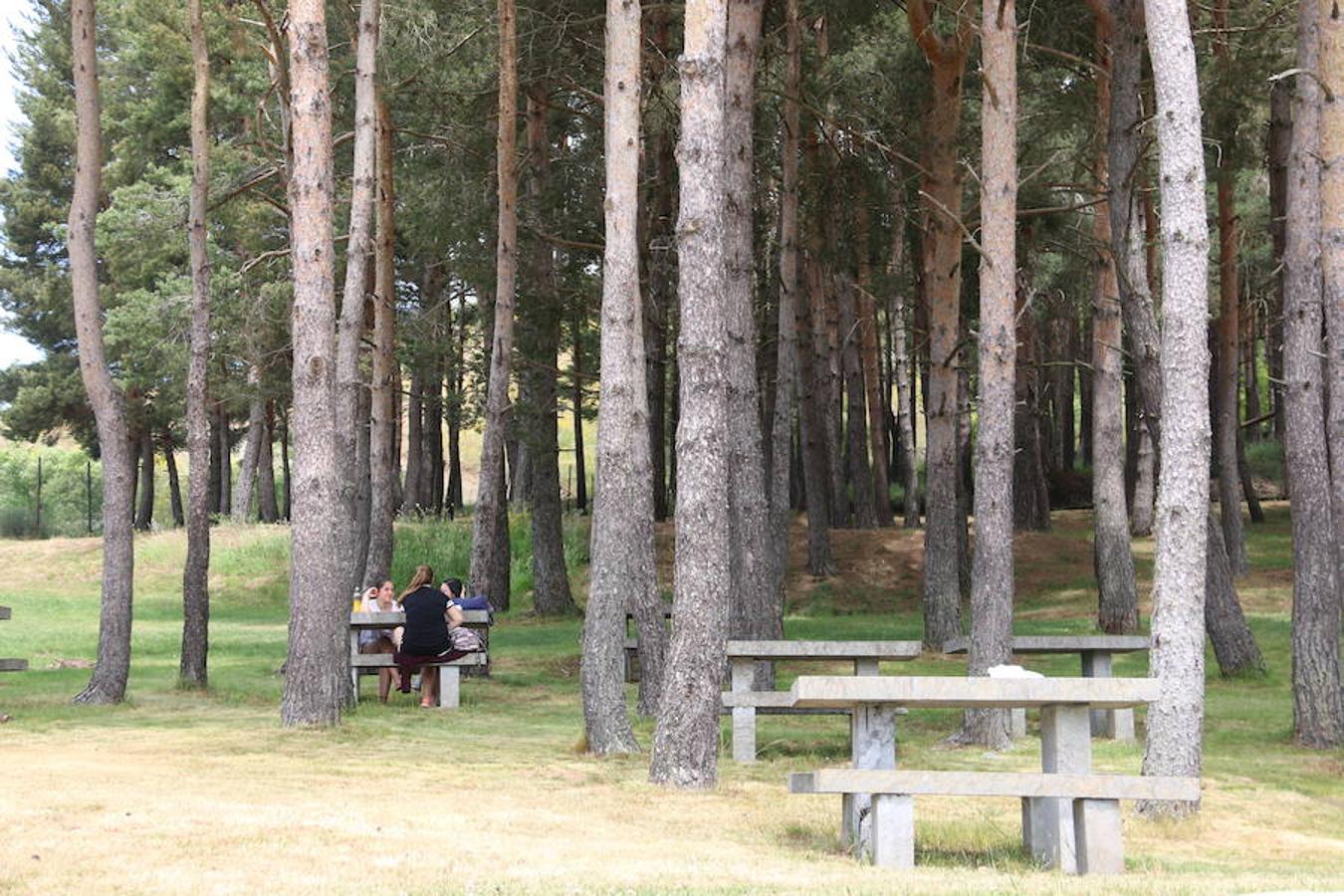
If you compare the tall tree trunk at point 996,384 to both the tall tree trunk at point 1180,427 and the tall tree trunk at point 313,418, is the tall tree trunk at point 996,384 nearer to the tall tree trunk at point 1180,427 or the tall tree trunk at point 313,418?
the tall tree trunk at point 1180,427

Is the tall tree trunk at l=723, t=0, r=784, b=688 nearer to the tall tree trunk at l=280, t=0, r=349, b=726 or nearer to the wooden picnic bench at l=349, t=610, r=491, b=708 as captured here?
the wooden picnic bench at l=349, t=610, r=491, b=708

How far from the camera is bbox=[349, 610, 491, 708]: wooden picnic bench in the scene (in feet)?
50.5

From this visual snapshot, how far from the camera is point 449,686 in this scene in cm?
1545

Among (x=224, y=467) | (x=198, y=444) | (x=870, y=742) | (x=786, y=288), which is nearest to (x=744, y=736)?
(x=870, y=742)

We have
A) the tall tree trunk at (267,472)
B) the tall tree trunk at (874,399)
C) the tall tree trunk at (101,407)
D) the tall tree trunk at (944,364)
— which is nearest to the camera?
the tall tree trunk at (101,407)

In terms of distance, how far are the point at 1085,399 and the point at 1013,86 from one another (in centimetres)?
3466

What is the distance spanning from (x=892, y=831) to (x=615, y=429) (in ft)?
16.3

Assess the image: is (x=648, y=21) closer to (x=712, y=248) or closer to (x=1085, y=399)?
(x=712, y=248)

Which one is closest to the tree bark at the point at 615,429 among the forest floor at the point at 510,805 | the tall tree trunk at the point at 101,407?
the forest floor at the point at 510,805

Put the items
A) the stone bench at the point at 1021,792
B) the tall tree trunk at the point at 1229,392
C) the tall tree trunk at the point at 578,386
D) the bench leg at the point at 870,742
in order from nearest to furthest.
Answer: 1. the stone bench at the point at 1021,792
2. the bench leg at the point at 870,742
3. the tall tree trunk at the point at 1229,392
4. the tall tree trunk at the point at 578,386

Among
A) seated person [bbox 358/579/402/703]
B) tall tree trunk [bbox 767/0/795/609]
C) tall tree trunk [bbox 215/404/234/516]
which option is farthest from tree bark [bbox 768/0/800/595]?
tall tree trunk [bbox 215/404/234/516]

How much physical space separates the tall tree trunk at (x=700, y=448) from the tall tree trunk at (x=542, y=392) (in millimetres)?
14018

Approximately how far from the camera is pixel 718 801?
31.7 ft

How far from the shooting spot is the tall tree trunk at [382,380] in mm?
22453
